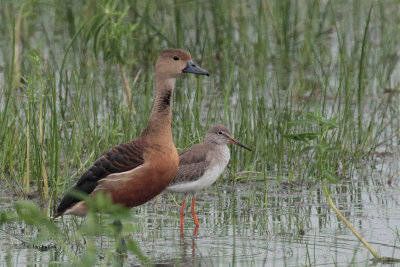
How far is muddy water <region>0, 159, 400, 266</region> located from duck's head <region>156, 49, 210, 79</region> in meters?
1.16

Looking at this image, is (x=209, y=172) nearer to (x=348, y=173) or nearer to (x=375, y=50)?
(x=348, y=173)

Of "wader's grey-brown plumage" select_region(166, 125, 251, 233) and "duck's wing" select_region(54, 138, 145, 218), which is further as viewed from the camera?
"wader's grey-brown plumage" select_region(166, 125, 251, 233)

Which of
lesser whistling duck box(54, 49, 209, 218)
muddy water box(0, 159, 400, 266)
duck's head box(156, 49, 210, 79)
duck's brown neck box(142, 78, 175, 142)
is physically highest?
duck's head box(156, 49, 210, 79)

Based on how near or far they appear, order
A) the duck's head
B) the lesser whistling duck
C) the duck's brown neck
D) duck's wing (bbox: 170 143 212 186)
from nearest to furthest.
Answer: the lesser whistling duck < the duck's brown neck < the duck's head < duck's wing (bbox: 170 143 212 186)

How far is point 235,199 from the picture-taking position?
8.34 metres

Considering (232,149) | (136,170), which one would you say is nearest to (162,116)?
(136,170)

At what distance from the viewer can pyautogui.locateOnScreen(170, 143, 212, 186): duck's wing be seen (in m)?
7.80

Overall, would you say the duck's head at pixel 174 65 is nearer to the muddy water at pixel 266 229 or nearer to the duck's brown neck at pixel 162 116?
the duck's brown neck at pixel 162 116

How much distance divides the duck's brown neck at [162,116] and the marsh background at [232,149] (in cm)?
70

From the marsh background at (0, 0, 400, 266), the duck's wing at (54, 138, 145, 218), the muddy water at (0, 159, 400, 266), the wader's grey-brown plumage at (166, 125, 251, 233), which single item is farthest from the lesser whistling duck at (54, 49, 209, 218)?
the wader's grey-brown plumage at (166, 125, 251, 233)

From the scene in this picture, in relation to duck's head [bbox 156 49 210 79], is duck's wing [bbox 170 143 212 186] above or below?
below

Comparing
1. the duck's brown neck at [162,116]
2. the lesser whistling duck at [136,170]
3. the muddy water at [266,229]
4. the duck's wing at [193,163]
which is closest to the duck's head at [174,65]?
the duck's brown neck at [162,116]

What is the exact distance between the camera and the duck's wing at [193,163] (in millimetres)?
7801

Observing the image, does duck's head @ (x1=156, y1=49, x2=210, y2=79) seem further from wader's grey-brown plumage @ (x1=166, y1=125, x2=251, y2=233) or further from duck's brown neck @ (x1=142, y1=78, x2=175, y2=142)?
wader's grey-brown plumage @ (x1=166, y1=125, x2=251, y2=233)
